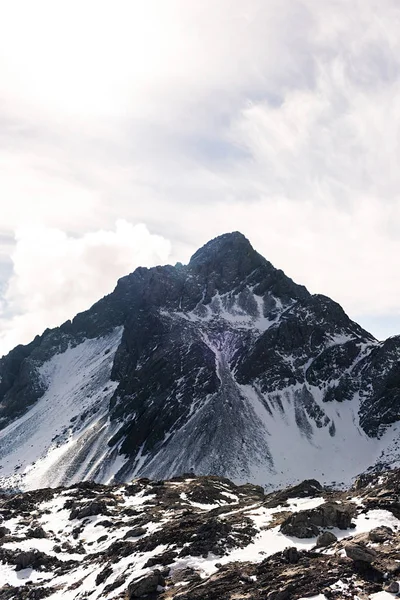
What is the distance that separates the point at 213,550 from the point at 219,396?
104 meters

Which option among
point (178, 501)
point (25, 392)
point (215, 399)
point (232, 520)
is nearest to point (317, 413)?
point (215, 399)

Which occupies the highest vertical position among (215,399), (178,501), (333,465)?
(215,399)

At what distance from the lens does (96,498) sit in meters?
57.7

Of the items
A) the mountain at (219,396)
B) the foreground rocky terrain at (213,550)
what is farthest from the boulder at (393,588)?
the mountain at (219,396)

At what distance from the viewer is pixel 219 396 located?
131 meters

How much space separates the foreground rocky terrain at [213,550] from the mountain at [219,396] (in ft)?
211

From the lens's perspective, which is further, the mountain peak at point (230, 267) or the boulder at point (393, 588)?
the mountain peak at point (230, 267)

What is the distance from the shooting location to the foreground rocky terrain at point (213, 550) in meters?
20.7

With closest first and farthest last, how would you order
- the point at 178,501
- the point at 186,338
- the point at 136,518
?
the point at 136,518 → the point at 178,501 → the point at 186,338

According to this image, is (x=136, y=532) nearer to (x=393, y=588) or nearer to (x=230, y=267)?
(x=393, y=588)

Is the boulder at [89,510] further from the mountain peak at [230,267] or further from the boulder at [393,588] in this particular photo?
the mountain peak at [230,267]

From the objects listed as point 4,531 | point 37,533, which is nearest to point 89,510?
point 37,533

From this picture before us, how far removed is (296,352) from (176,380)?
41206 millimetres

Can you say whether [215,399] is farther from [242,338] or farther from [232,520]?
[232,520]
